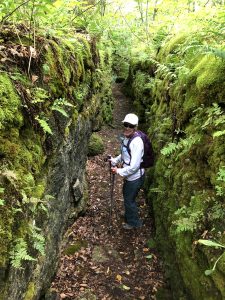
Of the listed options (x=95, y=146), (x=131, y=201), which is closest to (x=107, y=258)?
(x=131, y=201)

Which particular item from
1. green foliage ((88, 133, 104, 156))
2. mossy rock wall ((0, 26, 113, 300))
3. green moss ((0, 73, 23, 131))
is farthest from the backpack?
green moss ((0, 73, 23, 131))

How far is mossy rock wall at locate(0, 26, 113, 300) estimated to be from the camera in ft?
11.4

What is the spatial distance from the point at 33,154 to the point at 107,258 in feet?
13.0

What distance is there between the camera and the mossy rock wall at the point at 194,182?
4641mm

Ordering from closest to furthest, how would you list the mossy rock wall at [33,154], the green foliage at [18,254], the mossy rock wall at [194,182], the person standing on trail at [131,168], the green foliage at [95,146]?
1. the green foliage at [18,254]
2. the mossy rock wall at [33,154]
3. the mossy rock wall at [194,182]
4. the person standing on trail at [131,168]
5. the green foliage at [95,146]

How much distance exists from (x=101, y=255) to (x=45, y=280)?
242 centimetres

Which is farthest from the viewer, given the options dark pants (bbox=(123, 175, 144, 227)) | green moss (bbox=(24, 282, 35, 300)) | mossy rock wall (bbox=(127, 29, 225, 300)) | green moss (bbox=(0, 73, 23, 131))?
dark pants (bbox=(123, 175, 144, 227))

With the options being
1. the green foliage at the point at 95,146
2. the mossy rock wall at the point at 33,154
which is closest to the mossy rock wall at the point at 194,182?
the mossy rock wall at the point at 33,154

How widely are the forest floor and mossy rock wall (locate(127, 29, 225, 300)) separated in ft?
1.72

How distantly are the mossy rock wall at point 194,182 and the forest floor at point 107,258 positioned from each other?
526mm

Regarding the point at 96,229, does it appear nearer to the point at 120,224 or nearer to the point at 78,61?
the point at 120,224

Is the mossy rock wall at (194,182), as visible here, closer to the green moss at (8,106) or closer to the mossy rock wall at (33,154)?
the mossy rock wall at (33,154)

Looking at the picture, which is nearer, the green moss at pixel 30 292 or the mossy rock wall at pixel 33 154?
the mossy rock wall at pixel 33 154

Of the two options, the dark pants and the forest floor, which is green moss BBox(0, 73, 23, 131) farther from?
the dark pants
